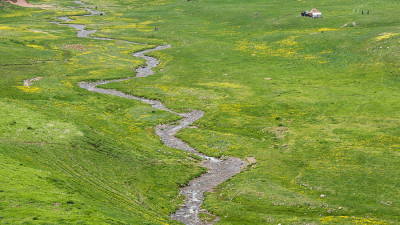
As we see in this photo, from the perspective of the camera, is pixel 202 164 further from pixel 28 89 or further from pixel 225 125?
pixel 28 89

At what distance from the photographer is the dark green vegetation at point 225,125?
130 ft

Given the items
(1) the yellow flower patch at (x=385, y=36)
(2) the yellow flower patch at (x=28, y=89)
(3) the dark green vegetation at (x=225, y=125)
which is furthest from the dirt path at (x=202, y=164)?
(1) the yellow flower patch at (x=385, y=36)

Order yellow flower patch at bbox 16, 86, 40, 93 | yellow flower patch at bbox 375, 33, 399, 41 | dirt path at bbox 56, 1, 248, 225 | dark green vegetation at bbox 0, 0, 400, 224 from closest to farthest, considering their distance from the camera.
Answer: dark green vegetation at bbox 0, 0, 400, 224 → dirt path at bbox 56, 1, 248, 225 → yellow flower patch at bbox 16, 86, 40, 93 → yellow flower patch at bbox 375, 33, 399, 41

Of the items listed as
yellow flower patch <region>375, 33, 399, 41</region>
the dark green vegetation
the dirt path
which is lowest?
the dirt path

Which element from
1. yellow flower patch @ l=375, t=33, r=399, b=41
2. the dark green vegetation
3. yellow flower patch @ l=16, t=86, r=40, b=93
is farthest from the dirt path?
yellow flower patch @ l=375, t=33, r=399, b=41

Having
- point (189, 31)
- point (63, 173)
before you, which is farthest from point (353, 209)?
point (189, 31)

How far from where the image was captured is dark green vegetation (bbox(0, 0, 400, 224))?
3962 centimetres

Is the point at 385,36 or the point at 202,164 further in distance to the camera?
the point at 385,36

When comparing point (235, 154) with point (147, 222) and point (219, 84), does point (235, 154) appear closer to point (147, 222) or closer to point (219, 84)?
point (147, 222)

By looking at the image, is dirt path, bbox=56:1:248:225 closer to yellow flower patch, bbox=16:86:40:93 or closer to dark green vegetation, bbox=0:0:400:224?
dark green vegetation, bbox=0:0:400:224

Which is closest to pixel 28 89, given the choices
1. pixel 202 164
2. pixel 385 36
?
pixel 202 164

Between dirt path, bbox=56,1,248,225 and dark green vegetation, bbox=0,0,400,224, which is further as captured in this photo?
dirt path, bbox=56,1,248,225

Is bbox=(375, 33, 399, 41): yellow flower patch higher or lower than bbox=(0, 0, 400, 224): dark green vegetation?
higher

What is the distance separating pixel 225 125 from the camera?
69.5 m
